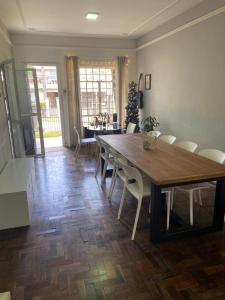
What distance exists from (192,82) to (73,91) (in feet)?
10.7

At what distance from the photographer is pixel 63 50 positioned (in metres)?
6.12

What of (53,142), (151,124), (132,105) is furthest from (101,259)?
(53,142)

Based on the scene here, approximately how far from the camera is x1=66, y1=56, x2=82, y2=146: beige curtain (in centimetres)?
621

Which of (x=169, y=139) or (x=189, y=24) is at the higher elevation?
(x=189, y=24)

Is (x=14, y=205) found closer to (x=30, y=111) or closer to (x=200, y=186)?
(x=200, y=186)

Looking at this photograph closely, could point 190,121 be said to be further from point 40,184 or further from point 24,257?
point 24,257

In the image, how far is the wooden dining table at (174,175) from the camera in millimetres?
2232

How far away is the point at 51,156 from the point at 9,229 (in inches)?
122

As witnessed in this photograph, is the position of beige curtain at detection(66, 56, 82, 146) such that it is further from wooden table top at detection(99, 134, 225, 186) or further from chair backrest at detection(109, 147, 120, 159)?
chair backrest at detection(109, 147, 120, 159)

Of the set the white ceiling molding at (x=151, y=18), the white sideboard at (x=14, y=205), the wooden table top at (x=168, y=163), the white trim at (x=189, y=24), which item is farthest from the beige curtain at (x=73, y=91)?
the white sideboard at (x=14, y=205)

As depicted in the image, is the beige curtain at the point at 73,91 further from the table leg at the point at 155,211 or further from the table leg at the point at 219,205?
the table leg at the point at 219,205

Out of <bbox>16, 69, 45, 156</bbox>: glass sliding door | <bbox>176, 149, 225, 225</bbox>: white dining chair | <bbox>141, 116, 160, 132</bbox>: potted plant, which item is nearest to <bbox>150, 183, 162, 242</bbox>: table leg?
<bbox>176, 149, 225, 225</bbox>: white dining chair

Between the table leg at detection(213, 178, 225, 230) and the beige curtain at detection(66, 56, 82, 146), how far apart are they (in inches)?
186

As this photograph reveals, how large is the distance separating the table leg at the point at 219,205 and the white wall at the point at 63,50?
4.87 m
